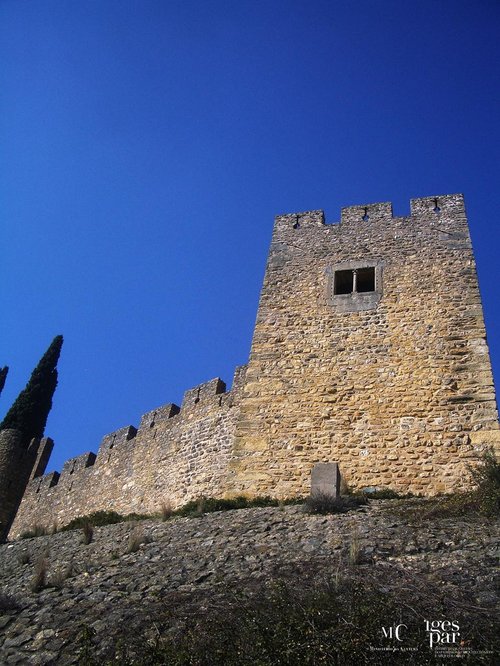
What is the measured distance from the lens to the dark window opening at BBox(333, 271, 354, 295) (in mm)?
13836

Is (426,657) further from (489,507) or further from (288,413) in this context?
(288,413)

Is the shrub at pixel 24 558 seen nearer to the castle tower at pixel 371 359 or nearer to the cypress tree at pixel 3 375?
the castle tower at pixel 371 359

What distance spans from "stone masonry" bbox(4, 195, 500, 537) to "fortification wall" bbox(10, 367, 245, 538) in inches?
5.2

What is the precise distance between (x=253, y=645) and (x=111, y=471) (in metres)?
16.9

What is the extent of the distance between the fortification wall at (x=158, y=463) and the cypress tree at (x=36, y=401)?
19.1 ft

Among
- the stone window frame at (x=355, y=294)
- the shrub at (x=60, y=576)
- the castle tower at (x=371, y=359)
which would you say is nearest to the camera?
the shrub at (x=60, y=576)

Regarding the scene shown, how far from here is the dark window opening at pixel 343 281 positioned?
45.4ft

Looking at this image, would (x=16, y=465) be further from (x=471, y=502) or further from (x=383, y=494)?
(x=471, y=502)

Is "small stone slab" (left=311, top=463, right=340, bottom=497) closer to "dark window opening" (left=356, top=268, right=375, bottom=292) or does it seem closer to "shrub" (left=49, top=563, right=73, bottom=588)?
"shrub" (left=49, top=563, right=73, bottom=588)

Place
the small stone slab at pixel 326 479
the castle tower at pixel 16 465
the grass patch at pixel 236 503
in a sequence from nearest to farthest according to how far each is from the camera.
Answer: the small stone slab at pixel 326 479, the grass patch at pixel 236 503, the castle tower at pixel 16 465

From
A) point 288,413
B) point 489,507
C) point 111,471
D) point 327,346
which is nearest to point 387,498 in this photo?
point 489,507

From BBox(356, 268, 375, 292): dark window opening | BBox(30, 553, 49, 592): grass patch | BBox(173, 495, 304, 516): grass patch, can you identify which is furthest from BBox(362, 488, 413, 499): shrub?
BBox(30, 553, 49, 592): grass patch

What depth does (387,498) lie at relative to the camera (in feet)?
33.1

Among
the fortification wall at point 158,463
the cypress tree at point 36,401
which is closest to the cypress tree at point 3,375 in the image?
the cypress tree at point 36,401
